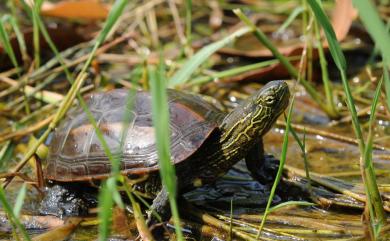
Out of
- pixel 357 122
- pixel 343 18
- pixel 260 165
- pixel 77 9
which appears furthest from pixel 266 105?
pixel 77 9

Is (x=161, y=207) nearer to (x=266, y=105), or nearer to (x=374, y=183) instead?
(x=266, y=105)

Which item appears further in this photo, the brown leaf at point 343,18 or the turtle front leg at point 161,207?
the brown leaf at point 343,18

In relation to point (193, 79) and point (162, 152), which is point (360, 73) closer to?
point (193, 79)

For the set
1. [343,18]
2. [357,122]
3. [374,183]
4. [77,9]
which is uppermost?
[77,9]

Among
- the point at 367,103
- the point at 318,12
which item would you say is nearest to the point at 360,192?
the point at 318,12

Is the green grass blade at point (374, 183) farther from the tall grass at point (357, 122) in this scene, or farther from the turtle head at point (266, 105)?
the turtle head at point (266, 105)

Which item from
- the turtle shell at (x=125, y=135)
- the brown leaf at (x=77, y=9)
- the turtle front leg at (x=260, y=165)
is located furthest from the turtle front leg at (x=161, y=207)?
the brown leaf at (x=77, y=9)
